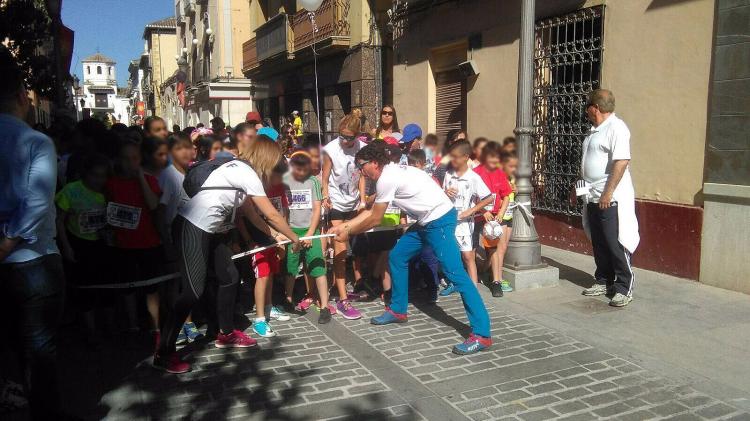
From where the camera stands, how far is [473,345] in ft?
15.5

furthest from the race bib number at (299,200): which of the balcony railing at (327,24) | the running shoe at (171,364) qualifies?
the balcony railing at (327,24)

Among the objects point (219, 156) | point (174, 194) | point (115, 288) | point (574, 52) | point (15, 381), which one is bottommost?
point (15, 381)

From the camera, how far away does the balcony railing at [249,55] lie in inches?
879

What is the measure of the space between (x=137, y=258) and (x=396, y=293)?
2142mm

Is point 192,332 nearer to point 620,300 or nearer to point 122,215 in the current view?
point 122,215

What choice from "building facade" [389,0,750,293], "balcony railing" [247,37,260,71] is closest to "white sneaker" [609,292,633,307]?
"building facade" [389,0,750,293]

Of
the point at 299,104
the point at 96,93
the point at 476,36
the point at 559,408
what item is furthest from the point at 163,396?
the point at 96,93

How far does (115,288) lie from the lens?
4895 millimetres

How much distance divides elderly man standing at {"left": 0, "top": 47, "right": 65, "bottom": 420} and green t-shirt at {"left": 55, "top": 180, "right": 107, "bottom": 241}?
151 centimetres

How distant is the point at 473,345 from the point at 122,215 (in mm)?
2853

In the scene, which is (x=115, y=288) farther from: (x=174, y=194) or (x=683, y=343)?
(x=683, y=343)

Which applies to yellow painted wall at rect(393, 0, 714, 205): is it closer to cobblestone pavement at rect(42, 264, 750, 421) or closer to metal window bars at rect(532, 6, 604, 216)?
metal window bars at rect(532, 6, 604, 216)

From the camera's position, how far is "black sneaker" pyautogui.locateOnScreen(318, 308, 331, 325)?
5590 mm

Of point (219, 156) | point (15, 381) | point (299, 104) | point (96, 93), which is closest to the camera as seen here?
point (15, 381)
